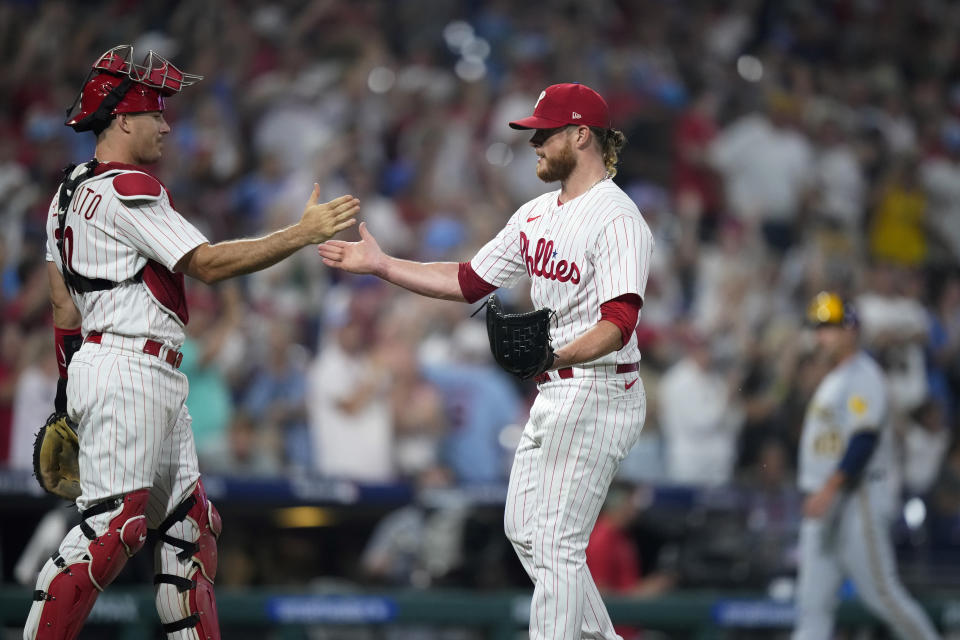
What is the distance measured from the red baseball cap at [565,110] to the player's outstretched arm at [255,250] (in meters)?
0.74

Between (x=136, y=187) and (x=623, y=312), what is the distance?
163cm

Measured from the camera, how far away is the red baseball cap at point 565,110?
4.50 m

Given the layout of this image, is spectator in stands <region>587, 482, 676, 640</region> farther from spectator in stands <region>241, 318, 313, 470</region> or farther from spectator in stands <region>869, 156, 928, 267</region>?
spectator in stands <region>869, 156, 928, 267</region>

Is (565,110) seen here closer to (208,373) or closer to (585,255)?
(585,255)

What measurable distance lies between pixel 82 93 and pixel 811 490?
14.6 feet

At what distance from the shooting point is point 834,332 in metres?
7.09

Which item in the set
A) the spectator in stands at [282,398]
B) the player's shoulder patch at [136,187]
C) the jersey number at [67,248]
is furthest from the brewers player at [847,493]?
the jersey number at [67,248]

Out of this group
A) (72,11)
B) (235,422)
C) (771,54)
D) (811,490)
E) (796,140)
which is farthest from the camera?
(771,54)

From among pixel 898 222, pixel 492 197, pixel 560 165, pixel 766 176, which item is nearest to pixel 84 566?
pixel 560 165

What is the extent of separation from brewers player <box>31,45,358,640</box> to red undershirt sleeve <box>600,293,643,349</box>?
3.00ft

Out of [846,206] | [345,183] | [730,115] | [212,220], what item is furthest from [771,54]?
[212,220]

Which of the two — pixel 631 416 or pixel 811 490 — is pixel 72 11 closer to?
pixel 811 490

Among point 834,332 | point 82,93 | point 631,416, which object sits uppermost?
point 82,93

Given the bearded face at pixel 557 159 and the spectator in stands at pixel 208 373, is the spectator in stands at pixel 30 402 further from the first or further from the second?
the bearded face at pixel 557 159
